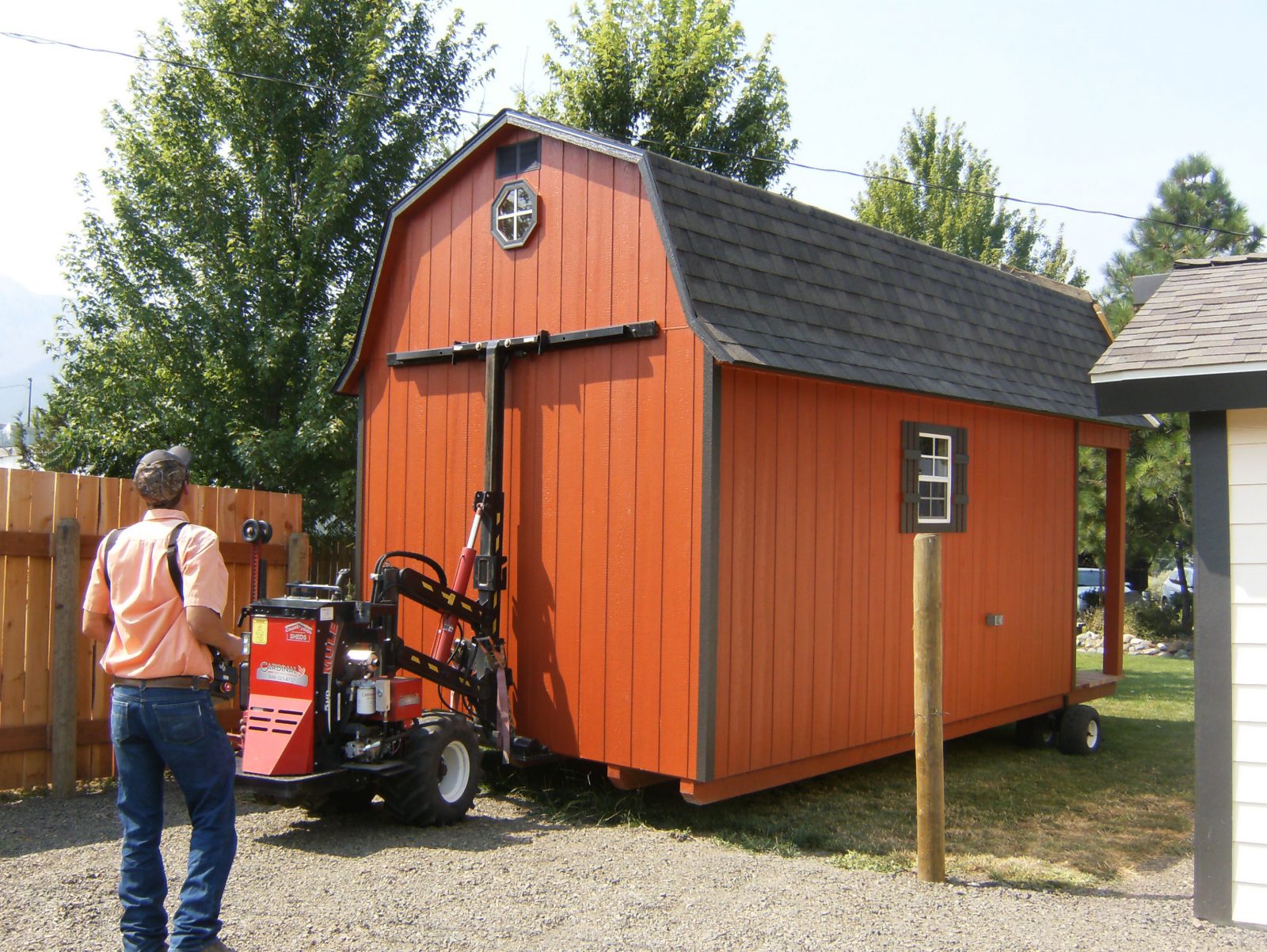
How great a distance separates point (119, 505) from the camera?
7.39 metres

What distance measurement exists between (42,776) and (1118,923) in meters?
6.09

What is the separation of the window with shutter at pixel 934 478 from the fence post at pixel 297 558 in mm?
4348

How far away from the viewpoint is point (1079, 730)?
999 cm

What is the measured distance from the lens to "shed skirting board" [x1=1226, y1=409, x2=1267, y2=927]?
197 inches

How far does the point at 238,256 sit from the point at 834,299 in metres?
7.42

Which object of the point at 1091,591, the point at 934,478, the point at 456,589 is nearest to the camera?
the point at 456,589

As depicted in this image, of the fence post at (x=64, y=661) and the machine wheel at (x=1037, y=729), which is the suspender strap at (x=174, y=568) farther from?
the machine wheel at (x=1037, y=729)

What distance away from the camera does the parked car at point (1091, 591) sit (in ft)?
73.1

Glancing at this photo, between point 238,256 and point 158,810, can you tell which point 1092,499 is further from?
point 158,810

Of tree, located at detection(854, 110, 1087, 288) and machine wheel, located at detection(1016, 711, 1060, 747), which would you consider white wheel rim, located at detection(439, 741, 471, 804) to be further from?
tree, located at detection(854, 110, 1087, 288)

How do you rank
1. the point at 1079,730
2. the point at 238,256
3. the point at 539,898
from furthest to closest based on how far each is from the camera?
1. the point at 238,256
2. the point at 1079,730
3. the point at 539,898

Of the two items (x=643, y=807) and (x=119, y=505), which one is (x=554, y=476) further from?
(x=119, y=505)

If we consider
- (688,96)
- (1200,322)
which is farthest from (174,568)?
(688,96)

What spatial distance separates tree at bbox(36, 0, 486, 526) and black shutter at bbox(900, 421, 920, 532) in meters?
6.31
